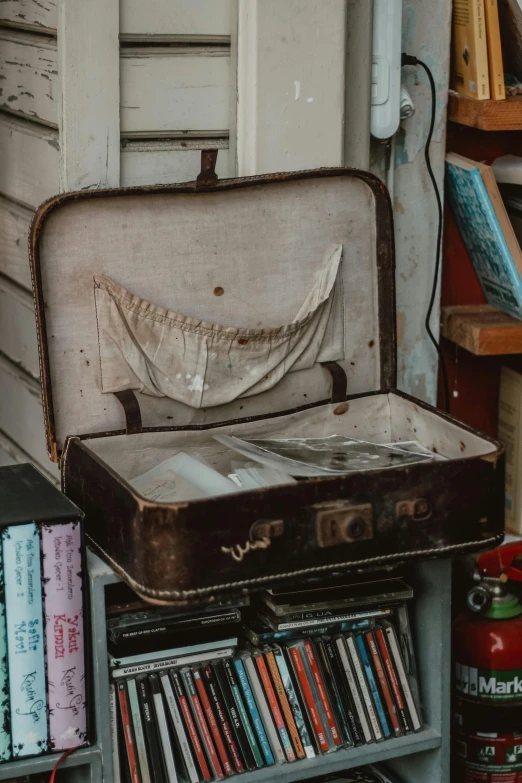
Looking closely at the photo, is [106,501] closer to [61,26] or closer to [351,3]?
[61,26]

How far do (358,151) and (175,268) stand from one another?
0.43 metres

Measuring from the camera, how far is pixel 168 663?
1501mm

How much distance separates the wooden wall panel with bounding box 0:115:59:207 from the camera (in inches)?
67.9

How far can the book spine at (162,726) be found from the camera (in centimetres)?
148

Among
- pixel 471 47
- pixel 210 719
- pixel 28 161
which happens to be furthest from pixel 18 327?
pixel 471 47

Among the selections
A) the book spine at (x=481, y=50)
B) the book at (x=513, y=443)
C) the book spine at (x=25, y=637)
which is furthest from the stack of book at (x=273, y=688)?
the book spine at (x=481, y=50)

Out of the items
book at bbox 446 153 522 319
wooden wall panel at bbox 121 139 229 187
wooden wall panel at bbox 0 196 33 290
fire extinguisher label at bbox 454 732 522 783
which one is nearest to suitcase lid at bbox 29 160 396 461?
wooden wall panel at bbox 121 139 229 187

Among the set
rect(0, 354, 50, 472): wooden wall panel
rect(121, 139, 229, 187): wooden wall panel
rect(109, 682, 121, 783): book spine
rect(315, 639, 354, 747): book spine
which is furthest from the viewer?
rect(0, 354, 50, 472): wooden wall panel

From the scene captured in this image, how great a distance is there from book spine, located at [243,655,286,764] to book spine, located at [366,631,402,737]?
0.56 feet

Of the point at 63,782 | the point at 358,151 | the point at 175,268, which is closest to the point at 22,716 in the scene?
the point at 63,782

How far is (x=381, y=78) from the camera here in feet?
5.98

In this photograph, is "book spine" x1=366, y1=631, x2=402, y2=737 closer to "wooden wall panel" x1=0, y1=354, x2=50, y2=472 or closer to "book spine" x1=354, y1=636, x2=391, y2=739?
"book spine" x1=354, y1=636, x2=391, y2=739

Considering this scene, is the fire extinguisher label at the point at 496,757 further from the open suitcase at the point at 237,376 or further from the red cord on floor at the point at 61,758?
the red cord on floor at the point at 61,758

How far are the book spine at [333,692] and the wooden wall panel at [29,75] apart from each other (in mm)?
883
